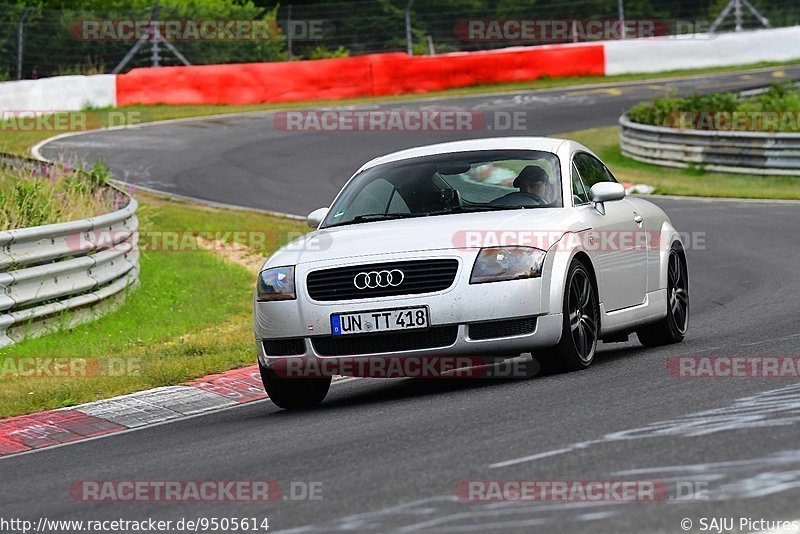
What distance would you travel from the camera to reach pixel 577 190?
9.91 meters

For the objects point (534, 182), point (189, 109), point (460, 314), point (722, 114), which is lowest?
point (189, 109)

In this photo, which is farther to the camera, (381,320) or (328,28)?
(328,28)

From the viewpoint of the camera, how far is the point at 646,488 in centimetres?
541

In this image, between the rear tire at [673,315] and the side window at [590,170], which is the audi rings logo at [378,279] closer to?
the side window at [590,170]

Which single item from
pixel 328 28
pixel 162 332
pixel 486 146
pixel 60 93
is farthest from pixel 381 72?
pixel 486 146

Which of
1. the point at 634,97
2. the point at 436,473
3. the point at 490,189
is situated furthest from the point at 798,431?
the point at 634,97

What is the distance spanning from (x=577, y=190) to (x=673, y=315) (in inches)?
59.9

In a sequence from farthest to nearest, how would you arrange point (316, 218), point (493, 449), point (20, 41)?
point (20, 41)
point (316, 218)
point (493, 449)

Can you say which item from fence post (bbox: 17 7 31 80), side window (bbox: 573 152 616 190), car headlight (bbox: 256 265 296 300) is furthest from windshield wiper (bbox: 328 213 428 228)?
fence post (bbox: 17 7 31 80)

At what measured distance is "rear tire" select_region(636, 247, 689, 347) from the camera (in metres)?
10.8

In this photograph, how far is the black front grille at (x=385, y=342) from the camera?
8461 mm

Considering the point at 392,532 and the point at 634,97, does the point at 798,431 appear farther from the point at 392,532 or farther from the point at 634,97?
the point at 634,97

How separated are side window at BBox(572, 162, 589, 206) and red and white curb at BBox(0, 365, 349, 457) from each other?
2.24m

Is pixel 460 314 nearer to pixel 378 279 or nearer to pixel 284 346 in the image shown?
pixel 378 279
